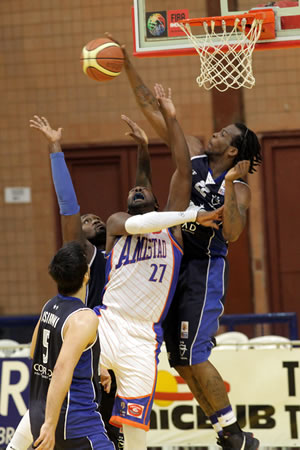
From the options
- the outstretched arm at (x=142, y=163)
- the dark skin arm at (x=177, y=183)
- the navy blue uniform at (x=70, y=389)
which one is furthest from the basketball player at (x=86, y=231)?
the navy blue uniform at (x=70, y=389)

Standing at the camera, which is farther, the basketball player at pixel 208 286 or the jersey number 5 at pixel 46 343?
the basketball player at pixel 208 286

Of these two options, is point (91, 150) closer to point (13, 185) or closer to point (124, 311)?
point (13, 185)

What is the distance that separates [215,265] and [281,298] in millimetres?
5149

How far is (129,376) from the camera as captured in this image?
587 cm

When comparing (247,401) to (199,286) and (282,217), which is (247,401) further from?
(282,217)

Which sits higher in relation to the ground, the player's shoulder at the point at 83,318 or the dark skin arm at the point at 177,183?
the dark skin arm at the point at 177,183

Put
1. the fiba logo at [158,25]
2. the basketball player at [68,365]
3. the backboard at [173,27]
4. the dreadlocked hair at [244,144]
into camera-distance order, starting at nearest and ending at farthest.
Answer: the basketball player at [68,365] → the dreadlocked hair at [244,144] → the backboard at [173,27] → the fiba logo at [158,25]

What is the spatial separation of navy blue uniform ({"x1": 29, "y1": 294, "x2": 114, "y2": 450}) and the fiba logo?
293 cm

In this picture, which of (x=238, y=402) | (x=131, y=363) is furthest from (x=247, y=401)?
(x=131, y=363)

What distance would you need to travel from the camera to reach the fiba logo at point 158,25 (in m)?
6.97

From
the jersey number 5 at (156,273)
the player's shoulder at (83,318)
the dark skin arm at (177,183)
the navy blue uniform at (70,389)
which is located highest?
the dark skin arm at (177,183)

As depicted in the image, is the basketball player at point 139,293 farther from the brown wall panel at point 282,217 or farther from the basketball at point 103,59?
the brown wall panel at point 282,217

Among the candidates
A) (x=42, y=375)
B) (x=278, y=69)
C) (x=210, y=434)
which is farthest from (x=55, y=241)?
(x=42, y=375)

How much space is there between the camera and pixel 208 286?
6.23m
